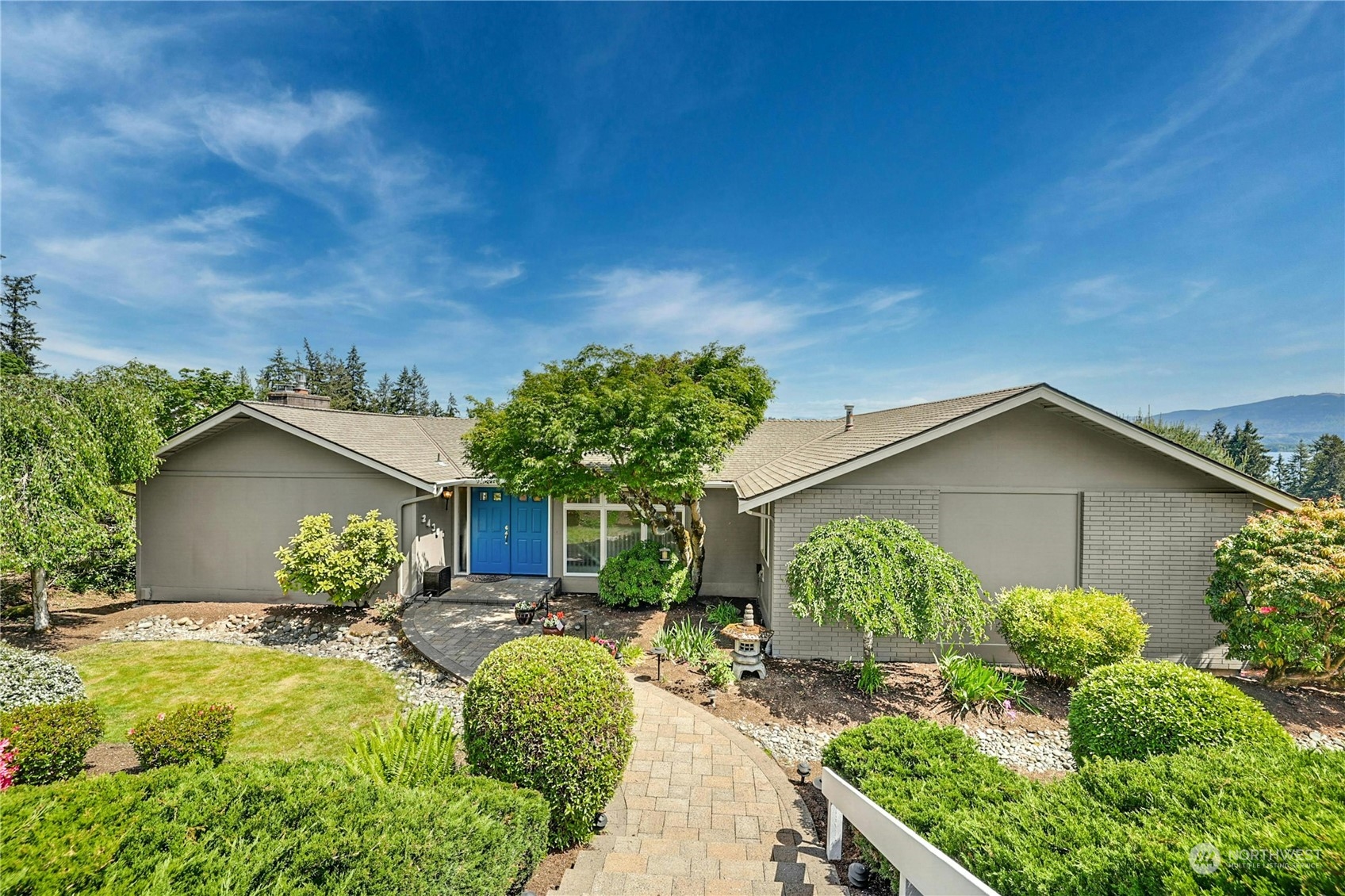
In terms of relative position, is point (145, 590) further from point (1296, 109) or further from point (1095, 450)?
point (1296, 109)

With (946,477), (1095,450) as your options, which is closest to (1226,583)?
(1095,450)

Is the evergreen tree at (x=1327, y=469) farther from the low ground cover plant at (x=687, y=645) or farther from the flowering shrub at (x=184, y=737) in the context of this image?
the flowering shrub at (x=184, y=737)

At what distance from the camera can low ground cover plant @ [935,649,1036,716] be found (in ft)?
23.3

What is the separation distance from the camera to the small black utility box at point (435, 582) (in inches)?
461

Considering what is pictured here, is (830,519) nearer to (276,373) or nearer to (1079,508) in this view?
(1079,508)

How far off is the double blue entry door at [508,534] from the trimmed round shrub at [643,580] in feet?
8.85

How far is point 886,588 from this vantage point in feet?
23.7

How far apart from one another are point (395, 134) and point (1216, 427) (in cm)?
6810

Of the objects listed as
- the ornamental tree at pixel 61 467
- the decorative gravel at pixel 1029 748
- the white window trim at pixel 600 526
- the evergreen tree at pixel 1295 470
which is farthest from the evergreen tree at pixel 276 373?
the evergreen tree at pixel 1295 470

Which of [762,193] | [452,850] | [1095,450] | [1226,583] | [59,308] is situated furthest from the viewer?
[762,193]

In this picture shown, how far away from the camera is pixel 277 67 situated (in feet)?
27.7

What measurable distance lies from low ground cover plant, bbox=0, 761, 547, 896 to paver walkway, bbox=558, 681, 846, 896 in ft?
3.47

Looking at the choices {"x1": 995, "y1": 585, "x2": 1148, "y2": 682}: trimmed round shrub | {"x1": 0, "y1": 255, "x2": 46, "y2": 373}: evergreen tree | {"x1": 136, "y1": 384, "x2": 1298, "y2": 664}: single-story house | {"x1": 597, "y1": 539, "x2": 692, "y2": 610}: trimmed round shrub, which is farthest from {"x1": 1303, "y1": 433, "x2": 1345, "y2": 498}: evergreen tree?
{"x1": 0, "y1": 255, "x2": 46, "y2": 373}: evergreen tree

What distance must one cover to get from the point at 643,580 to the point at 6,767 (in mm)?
8601
